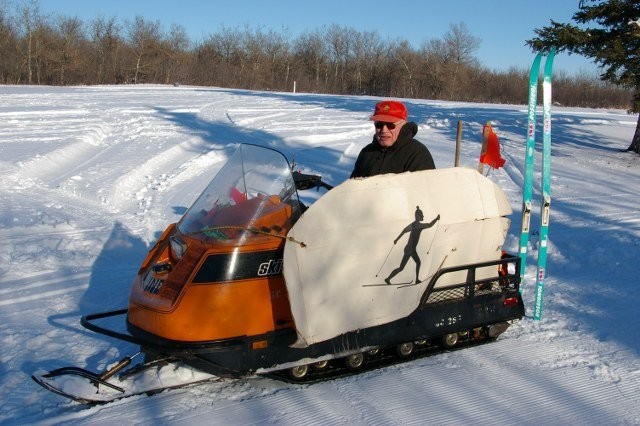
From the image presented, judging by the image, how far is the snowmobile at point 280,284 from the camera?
367cm

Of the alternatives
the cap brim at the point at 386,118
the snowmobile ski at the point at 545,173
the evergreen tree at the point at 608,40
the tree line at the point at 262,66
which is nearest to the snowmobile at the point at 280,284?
the cap brim at the point at 386,118

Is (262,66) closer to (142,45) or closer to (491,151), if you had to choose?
(142,45)

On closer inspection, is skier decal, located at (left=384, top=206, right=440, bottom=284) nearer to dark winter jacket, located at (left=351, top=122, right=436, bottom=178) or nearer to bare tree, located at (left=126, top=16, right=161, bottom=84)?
dark winter jacket, located at (left=351, top=122, right=436, bottom=178)

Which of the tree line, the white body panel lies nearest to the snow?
the white body panel

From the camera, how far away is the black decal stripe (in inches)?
144

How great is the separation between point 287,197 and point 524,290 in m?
3.01

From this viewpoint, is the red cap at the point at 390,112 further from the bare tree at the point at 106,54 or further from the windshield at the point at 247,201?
the bare tree at the point at 106,54

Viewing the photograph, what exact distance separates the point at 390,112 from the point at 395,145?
0.87ft

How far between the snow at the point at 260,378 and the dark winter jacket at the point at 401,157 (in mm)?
1429

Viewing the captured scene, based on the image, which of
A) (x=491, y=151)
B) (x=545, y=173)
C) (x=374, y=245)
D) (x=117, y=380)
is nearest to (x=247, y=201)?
(x=374, y=245)

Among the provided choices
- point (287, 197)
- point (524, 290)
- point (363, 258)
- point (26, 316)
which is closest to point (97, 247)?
point (26, 316)

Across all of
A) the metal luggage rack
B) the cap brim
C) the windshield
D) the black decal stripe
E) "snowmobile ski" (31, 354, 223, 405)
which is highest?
the cap brim

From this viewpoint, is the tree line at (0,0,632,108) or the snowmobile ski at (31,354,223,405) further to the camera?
the tree line at (0,0,632,108)

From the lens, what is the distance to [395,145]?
4.71 m
